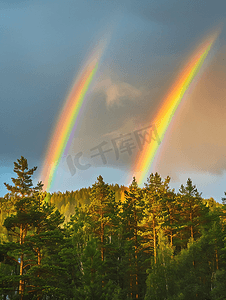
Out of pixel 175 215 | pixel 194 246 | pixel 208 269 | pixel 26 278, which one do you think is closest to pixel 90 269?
pixel 26 278

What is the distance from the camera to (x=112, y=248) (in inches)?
1518

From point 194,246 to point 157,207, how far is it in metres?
6.50

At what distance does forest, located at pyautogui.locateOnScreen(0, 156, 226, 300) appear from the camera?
21266mm

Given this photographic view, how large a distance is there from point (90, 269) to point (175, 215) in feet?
64.8

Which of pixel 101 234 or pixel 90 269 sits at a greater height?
pixel 101 234

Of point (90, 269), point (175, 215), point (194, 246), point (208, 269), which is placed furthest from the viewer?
point (175, 215)

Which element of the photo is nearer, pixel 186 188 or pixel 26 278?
pixel 26 278

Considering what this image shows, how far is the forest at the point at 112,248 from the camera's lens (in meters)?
21.3

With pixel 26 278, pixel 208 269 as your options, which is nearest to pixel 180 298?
pixel 208 269

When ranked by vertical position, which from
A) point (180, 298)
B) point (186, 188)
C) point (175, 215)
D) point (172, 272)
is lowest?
point (180, 298)

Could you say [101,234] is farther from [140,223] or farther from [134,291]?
[134,291]

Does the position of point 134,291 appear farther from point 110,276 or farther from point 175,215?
point 175,215

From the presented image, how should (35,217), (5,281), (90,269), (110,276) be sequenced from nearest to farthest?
(5,281) < (35,217) < (90,269) < (110,276)

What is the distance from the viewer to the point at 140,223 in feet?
122
